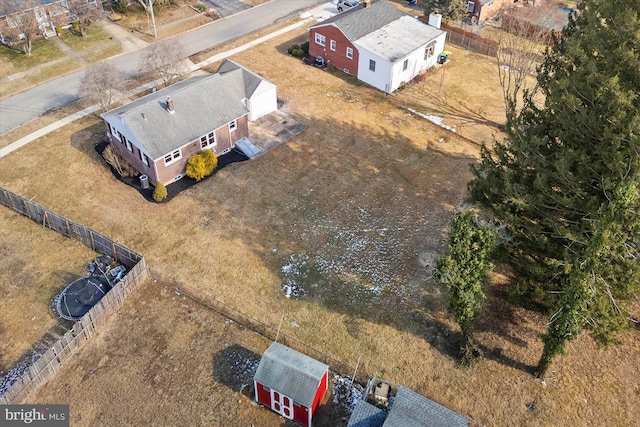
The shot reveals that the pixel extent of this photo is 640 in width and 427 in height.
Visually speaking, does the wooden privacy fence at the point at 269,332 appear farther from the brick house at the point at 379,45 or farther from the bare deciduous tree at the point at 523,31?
the bare deciduous tree at the point at 523,31

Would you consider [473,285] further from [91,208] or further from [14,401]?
[91,208]

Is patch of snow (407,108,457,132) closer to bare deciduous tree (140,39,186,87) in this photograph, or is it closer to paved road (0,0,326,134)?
bare deciduous tree (140,39,186,87)

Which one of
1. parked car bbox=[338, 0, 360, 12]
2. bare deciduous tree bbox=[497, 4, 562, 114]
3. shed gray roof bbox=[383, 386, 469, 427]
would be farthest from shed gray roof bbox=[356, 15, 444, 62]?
shed gray roof bbox=[383, 386, 469, 427]

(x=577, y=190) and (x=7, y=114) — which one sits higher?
(x=577, y=190)

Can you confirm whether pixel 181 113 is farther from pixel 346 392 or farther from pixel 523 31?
pixel 523 31

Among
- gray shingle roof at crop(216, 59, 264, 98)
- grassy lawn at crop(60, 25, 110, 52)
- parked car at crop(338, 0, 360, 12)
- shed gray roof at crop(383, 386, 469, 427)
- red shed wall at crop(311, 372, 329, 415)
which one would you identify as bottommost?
red shed wall at crop(311, 372, 329, 415)

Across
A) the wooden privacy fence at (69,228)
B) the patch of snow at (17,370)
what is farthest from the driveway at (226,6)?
the patch of snow at (17,370)

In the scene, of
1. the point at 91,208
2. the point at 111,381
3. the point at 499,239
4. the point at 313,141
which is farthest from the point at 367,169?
the point at 111,381
